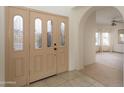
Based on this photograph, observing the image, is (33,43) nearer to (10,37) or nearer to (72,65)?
(10,37)

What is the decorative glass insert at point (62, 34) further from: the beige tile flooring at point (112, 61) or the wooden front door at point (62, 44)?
the beige tile flooring at point (112, 61)

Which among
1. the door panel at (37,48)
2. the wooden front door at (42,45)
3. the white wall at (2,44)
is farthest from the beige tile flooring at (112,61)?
the white wall at (2,44)

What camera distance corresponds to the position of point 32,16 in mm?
3414

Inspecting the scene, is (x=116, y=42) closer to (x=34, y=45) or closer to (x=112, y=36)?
(x=112, y=36)

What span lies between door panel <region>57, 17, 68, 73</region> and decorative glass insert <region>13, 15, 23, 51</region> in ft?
4.51

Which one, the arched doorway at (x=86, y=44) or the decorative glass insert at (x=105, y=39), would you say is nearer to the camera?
the arched doorway at (x=86, y=44)

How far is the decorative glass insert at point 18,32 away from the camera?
3062mm

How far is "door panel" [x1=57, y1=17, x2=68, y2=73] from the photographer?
4230 mm

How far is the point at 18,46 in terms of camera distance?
314 cm

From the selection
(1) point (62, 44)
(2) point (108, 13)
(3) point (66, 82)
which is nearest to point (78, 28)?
(1) point (62, 44)

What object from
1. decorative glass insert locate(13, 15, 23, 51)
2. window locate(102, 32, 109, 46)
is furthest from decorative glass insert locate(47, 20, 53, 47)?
window locate(102, 32, 109, 46)

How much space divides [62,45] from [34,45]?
3.88ft

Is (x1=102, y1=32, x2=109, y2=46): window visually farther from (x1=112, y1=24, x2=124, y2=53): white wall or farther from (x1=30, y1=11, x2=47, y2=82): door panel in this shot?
(x1=30, y1=11, x2=47, y2=82): door panel
